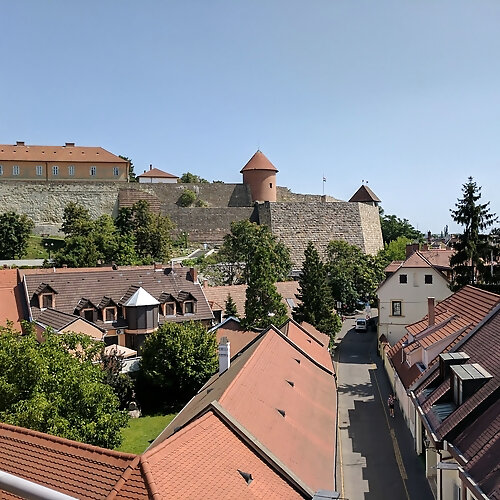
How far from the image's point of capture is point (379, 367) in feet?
90.7

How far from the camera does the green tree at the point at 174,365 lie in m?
22.7

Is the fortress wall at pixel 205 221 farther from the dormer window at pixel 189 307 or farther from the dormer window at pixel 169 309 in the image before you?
the dormer window at pixel 169 309

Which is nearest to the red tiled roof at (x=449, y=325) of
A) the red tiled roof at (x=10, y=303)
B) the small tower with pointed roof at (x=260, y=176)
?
the red tiled roof at (x=10, y=303)

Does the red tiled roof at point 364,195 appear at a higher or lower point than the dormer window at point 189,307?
higher

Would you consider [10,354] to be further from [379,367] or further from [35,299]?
[379,367]

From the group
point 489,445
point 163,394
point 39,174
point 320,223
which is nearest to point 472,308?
point 489,445

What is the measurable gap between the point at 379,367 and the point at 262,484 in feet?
66.1

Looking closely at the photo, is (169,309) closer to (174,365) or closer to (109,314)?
(109,314)

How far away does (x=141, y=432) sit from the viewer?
68.3ft

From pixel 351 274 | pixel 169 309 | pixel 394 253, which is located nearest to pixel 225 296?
pixel 169 309

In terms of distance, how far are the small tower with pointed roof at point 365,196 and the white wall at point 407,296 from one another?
43.0 metres

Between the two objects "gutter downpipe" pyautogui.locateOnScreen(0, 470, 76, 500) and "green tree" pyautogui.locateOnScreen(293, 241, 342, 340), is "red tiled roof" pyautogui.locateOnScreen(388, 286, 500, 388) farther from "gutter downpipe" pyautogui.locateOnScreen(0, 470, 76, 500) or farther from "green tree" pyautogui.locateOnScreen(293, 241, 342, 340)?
"gutter downpipe" pyautogui.locateOnScreen(0, 470, 76, 500)

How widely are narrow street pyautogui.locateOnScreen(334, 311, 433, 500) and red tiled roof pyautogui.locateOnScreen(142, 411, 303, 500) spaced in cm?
536

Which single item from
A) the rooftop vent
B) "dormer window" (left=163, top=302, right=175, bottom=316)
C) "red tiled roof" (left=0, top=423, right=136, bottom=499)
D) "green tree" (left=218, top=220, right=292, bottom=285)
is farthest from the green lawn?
"green tree" (left=218, top=220, right=292, bottom=285)
